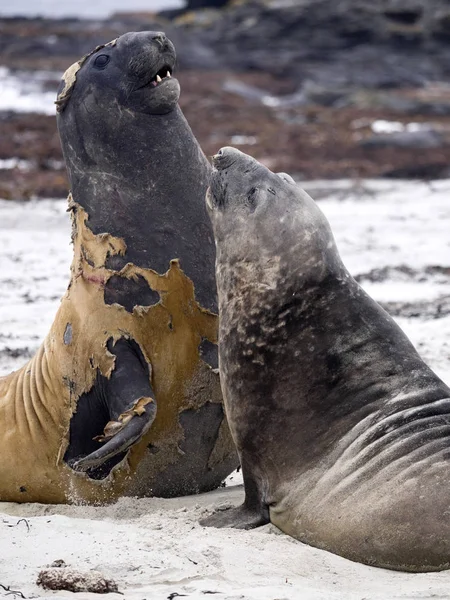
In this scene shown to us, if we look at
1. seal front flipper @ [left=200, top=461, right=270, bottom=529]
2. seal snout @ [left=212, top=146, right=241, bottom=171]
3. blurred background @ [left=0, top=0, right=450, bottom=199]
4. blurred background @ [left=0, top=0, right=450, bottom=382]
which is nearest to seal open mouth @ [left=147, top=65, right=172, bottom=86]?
seal snout @ [left=212, top=146, right=241, bottom=171]

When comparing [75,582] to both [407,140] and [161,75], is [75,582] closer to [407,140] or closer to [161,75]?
[161,75]

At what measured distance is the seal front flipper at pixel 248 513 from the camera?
396cm

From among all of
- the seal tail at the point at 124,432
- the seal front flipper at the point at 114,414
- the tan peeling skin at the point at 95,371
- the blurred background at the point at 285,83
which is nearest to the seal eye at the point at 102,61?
the tan peeling skin at the point at 95,371

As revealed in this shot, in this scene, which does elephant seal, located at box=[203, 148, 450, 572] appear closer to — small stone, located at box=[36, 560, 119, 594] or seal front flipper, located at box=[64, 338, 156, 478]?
seal front flipper, located at box=[64, 338, 156, 478]

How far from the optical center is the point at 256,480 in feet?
13.1

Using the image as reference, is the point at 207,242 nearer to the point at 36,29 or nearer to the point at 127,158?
the point at 127,158

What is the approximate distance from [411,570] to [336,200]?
1157cm

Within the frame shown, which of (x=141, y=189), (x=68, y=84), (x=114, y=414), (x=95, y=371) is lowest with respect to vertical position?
(x=114, y=414)

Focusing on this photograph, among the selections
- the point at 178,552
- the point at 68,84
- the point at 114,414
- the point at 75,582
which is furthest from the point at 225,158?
the point at 75,582

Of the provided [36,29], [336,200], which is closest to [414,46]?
[36,29]

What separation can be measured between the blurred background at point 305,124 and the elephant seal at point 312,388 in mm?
2302

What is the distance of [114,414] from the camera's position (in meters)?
4.31

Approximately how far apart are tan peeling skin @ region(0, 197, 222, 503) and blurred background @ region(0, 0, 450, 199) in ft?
34.8

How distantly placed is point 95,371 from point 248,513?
90cm
